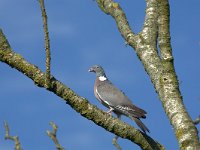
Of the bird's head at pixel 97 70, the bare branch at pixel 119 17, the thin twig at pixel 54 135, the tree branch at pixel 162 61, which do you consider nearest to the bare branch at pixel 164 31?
the tree branch at pixel 162 61

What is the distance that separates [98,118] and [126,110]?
557 cm

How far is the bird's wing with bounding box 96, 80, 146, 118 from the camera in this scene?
10.2m

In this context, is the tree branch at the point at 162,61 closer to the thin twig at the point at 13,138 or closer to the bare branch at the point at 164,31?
the bare branch at the point at 164,31

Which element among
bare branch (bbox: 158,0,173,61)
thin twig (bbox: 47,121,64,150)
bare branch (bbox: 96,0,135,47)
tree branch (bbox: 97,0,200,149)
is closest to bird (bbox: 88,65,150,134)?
bare branch (bbox: 96,0,135,47)

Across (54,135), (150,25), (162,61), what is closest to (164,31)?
(150,25)

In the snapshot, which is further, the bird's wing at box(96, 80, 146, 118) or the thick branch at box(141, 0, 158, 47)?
the bird's wing at box(96, 80, 146, 118)

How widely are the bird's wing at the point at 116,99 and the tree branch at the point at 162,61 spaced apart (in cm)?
303

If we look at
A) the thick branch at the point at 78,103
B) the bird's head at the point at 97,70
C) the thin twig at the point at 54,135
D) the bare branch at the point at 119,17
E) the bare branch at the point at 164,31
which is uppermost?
the bird's head at the point at 97,70

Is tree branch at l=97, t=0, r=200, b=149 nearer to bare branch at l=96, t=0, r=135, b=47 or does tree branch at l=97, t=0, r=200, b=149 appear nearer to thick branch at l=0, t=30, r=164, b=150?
bare branch at l=96, t=0, r=135, b=47

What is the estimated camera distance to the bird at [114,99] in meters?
9.98

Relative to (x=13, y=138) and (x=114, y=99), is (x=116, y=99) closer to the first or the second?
(x=114, y=99)

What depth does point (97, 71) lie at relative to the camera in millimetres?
15688

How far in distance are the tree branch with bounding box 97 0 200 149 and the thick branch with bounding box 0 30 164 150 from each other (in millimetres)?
722

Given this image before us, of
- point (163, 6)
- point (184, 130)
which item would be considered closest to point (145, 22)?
point (163, 6)
